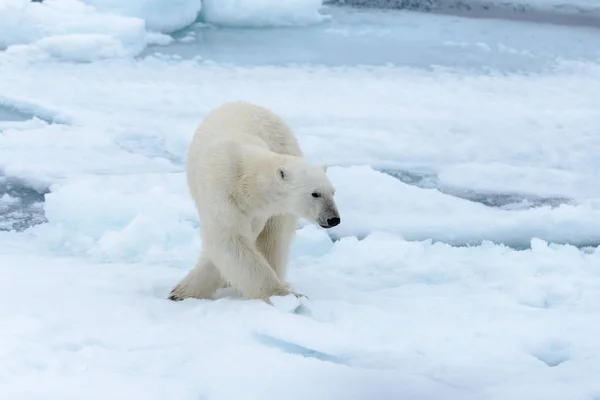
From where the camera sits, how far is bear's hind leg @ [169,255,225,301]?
10.7 ft

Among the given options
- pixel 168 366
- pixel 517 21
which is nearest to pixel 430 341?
pixel 168 366

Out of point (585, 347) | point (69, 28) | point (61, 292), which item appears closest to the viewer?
point (585, 347)

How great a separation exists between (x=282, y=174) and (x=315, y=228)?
139 cm

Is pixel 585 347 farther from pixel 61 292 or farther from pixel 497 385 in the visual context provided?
pixel 61 292

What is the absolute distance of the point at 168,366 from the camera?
93.2 inches

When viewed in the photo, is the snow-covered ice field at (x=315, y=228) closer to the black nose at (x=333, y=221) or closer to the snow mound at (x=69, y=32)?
the snow mound at (x=69, y=32)

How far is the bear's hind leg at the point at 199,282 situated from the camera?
3.25 meters

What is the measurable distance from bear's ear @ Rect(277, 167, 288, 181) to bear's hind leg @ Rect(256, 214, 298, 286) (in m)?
0.41

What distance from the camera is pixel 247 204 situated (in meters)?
2.97

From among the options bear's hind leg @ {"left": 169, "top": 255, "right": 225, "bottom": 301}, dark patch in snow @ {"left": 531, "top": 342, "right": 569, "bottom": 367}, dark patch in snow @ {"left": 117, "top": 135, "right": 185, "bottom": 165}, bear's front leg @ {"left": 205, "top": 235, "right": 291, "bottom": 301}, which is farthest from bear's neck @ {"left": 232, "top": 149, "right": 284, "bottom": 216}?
dark patch in snow @ {"left": 117, "top": 135, "right": 185, "bottom": 165}

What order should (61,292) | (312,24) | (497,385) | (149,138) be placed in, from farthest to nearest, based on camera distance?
1. (312,24)
2. (149,138)
3. (61,292)
4. (497,385)

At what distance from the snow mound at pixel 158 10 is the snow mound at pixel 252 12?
36 cm

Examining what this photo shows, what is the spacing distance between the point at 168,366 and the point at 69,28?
7440mm

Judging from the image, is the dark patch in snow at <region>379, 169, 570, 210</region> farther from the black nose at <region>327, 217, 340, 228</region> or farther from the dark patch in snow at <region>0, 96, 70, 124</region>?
the dark patch in snow at <region>0, 96, 70, 124</region>
